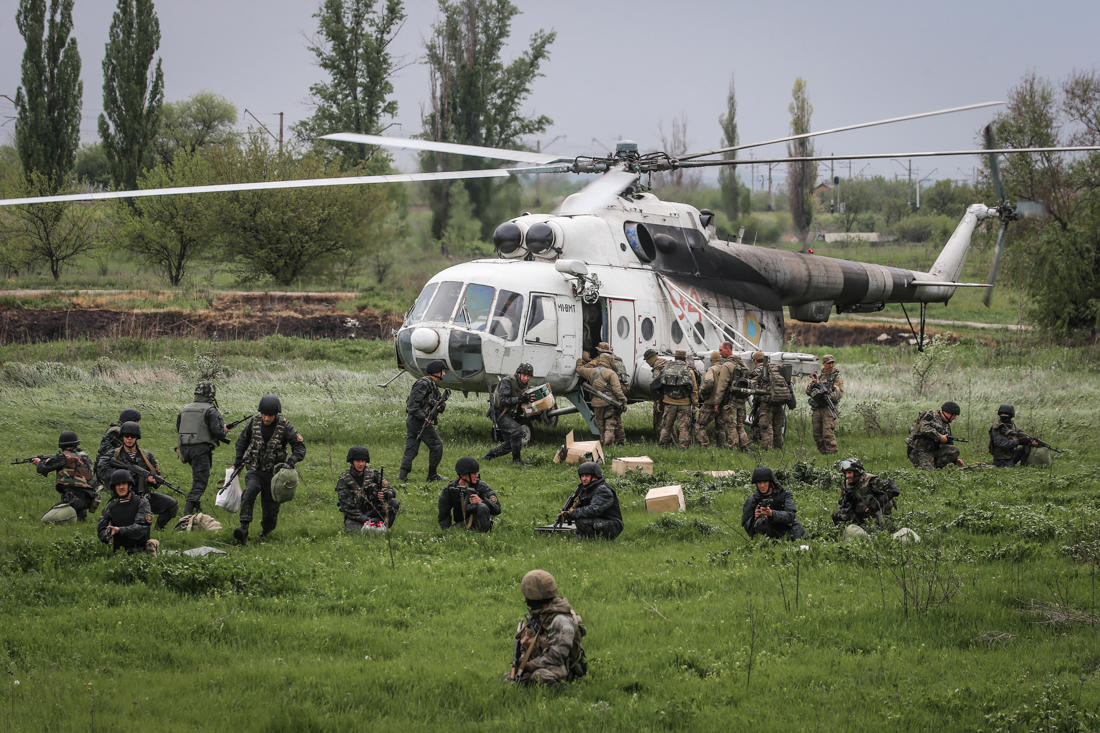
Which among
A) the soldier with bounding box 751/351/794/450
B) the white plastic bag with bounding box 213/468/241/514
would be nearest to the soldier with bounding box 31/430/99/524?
the white plastic bag with bounding box 213/468/241/514

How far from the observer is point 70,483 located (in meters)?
13.5

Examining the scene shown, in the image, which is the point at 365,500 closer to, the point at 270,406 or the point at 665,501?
the point at 270,406

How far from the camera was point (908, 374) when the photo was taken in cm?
3269

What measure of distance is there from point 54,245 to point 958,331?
39423mm

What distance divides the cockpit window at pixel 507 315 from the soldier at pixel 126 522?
8289mm

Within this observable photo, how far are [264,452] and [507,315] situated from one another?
7.19m

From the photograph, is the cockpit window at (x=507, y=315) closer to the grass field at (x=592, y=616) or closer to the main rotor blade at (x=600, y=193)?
the grass field at (x=592, y=616)

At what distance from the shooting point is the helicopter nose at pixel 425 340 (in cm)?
1839

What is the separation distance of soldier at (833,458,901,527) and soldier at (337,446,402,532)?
5.46m

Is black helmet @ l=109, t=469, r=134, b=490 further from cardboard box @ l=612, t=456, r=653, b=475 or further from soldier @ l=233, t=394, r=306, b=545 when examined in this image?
cardboard box @ l=612, t=456, r=653, b=475

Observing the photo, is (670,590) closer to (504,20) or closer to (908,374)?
(908,374)

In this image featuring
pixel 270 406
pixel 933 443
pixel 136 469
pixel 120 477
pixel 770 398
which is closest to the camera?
pixel 120 477

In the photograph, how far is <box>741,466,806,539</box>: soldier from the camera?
1271 cm

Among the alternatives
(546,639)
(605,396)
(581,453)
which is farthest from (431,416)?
(546,639)
